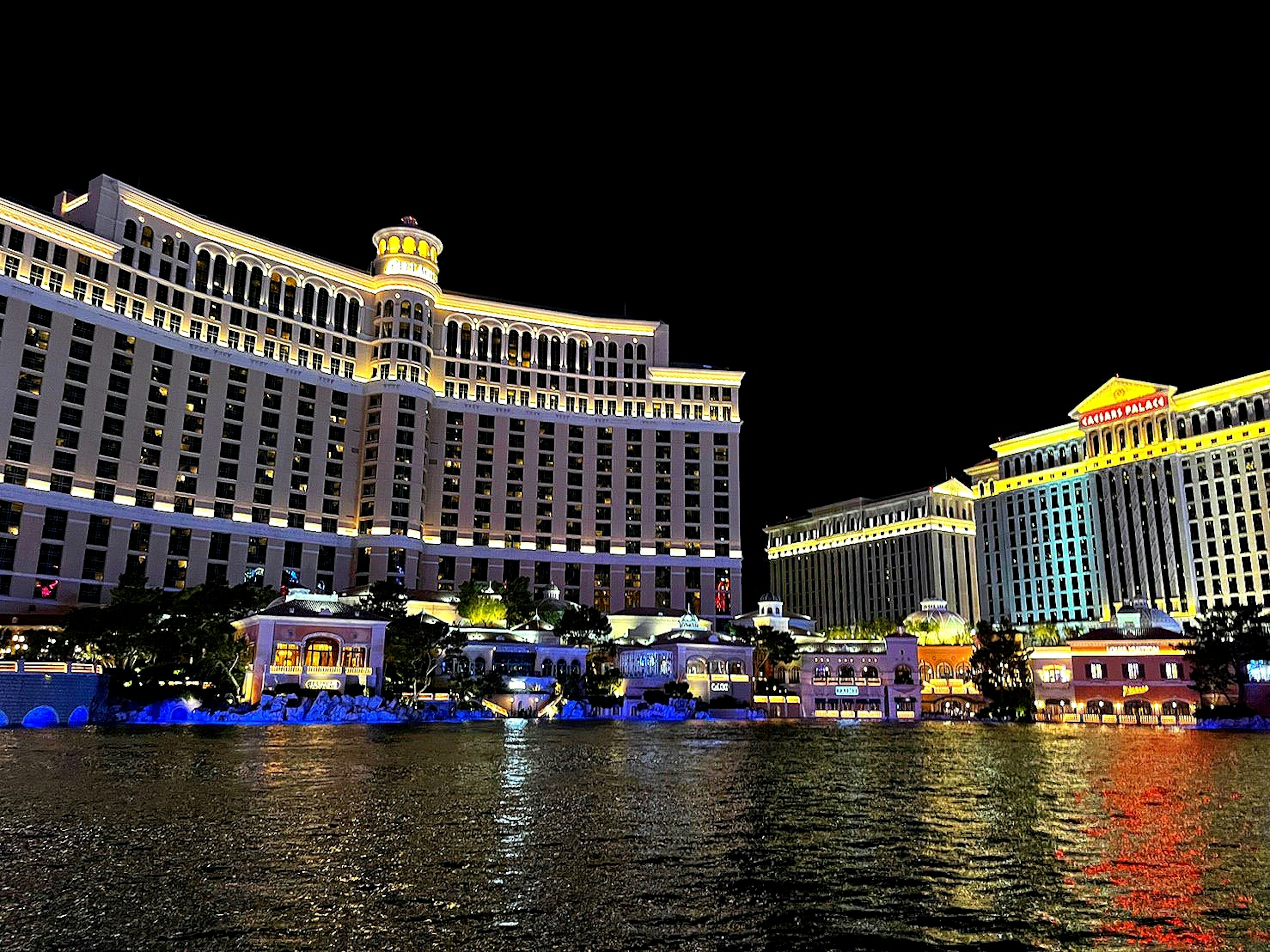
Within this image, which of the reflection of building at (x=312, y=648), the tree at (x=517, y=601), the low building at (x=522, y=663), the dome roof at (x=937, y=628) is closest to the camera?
the reflection of building at (x=312, y=648)

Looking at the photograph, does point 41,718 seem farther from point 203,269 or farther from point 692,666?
point 203,269

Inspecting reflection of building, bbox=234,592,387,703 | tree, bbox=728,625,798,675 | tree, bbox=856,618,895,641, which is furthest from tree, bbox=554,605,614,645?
tree, bbox=856,618,895,641

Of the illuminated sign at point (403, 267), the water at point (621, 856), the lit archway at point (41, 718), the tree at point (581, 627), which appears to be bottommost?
the lit archway at point (41, 718)

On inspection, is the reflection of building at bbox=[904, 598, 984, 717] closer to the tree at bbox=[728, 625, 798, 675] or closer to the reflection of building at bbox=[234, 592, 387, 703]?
the tree at bbox=[728, 625, 798, 675]

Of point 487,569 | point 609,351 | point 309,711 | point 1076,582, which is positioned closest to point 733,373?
point 609,351

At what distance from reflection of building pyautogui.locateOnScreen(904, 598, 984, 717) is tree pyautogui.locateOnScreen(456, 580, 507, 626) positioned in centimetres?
5757

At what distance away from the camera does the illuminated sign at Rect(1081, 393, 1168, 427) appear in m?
164

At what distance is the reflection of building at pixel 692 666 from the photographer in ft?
380

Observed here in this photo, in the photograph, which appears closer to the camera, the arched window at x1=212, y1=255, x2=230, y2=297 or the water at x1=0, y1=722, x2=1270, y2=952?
the water at x1=0, y1=722, x2=1270, y2=952

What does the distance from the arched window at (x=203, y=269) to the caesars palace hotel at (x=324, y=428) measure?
1.14ft

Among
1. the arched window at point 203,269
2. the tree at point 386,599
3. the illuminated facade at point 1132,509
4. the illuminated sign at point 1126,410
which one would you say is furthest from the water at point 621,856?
the illuminated sign at point 1126,410

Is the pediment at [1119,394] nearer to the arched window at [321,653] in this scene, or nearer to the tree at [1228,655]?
the tree at [1228,655]

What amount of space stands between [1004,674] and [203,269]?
12217 cm

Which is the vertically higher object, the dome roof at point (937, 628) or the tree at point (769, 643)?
the dome roof at point (937, 628)
